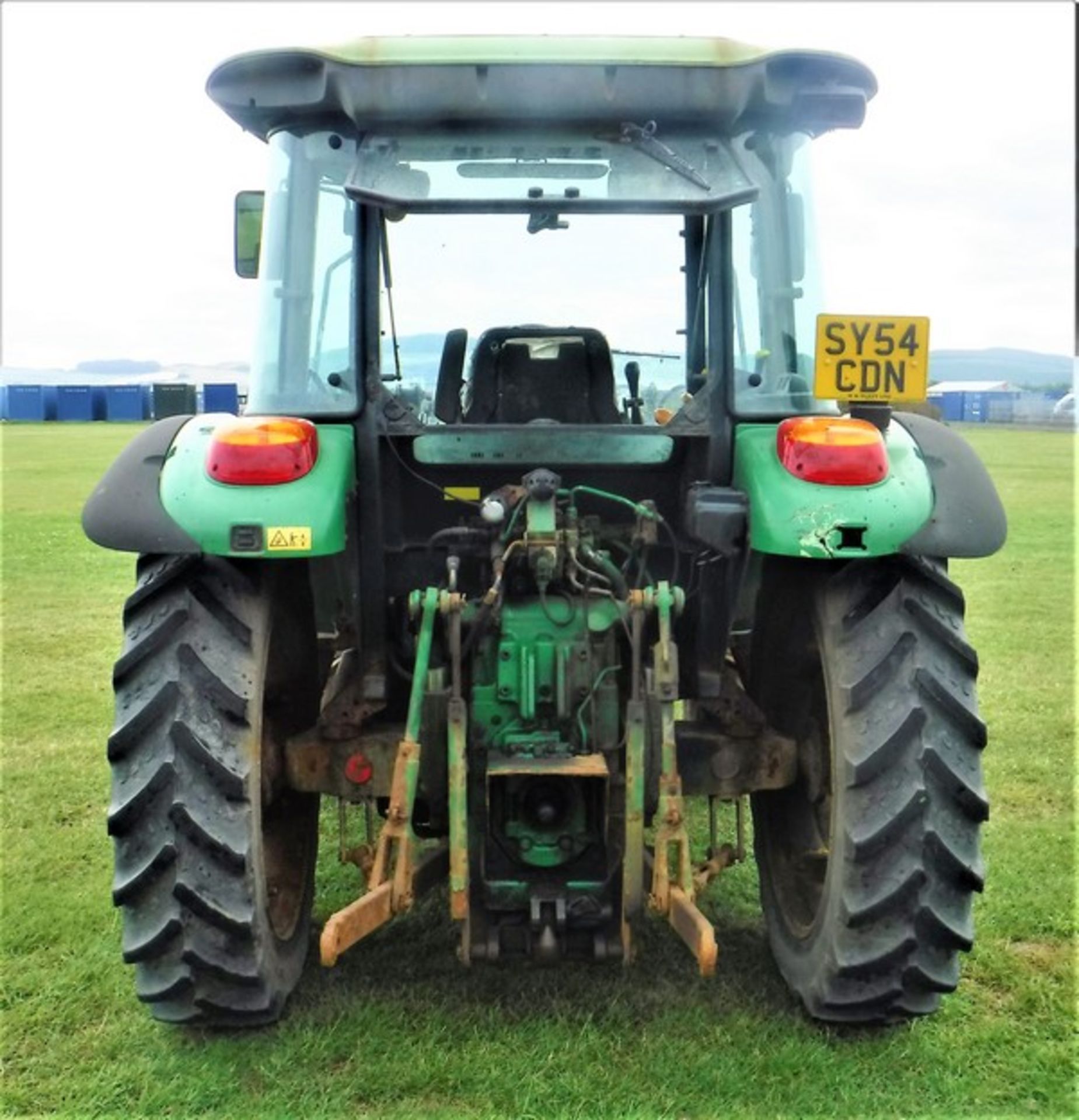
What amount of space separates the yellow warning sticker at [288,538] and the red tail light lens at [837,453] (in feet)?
4.19

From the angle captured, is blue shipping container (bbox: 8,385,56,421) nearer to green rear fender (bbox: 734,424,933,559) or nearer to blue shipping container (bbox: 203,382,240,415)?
blue shipping container (bbox: 203,382,240,415)

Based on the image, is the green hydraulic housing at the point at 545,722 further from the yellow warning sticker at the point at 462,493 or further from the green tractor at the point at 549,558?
the yellow warning sticker at the point at 462,493

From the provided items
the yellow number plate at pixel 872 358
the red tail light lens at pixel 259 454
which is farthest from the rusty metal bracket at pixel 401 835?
the yellow number plate at pixel 872 358

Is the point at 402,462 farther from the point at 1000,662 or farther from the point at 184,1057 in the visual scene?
the point at 1000,662

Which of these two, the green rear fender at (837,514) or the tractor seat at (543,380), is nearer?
the green rear fender at (837,514)

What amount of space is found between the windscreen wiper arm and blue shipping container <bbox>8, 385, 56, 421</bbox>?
A: 143 feet

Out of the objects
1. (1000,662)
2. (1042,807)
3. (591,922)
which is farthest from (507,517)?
(1000,662)

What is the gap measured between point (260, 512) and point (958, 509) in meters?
1.83

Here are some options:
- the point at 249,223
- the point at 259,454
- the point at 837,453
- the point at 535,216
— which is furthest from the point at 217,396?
the point at 837,453

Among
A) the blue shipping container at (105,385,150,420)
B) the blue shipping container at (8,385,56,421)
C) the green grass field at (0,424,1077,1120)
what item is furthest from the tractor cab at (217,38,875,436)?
the blue shipping container at (105,385,150,420)

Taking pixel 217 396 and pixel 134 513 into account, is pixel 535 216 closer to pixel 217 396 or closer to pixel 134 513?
pixel 134 513

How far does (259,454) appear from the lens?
130 inches

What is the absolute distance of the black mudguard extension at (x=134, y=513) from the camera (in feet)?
10.8

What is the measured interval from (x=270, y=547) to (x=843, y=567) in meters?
1.53
